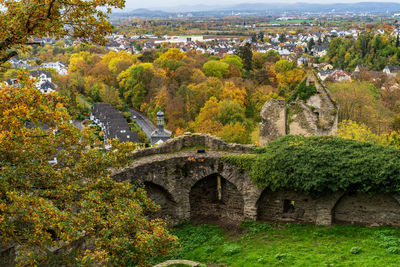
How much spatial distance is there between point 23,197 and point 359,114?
A: 36.4 metres

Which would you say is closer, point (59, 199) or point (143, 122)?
point (59, 199)

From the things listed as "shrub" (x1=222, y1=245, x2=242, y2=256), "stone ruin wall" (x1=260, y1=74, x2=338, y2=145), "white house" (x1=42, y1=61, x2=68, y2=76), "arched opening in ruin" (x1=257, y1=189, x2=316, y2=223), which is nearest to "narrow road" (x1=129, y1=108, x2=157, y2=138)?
"stone ruin wall" (x1=260, y1=74, x2=338, y2=145)

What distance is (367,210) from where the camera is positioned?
1501 cm

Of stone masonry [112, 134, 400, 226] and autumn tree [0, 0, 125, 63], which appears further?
stone masonry [112, 134, 400, 226]

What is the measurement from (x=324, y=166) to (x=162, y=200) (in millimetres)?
6539

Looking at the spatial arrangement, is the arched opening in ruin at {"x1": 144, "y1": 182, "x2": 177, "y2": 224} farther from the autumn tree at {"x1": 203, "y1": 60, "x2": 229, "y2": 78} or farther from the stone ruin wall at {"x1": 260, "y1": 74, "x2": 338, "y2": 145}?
the autumn tree at {"x1": 203, "y1": 60, "x2": 229, "y2": 78}

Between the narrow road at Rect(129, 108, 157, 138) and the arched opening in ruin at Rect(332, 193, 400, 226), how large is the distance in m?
43.3

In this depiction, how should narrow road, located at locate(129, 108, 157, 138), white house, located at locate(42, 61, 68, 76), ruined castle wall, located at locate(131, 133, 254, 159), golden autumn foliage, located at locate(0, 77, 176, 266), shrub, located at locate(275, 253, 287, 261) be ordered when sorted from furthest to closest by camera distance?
white house, located at locate(42, 61, 68, 76) → narrow road, located at locate(129, 108, 157, 138) → ruined castle wall, located at locate(131, 133, 254, 159) → shrub, located at locate(275, 253, 287, 261) → golden autumn foliage, located at locate(0, 77, 176, 266)

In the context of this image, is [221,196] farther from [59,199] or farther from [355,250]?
[59,199]

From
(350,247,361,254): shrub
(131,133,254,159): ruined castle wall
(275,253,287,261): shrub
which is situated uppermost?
(131,133,254,159): ruined castle wall

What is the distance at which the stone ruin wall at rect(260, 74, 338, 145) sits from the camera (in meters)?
21.5

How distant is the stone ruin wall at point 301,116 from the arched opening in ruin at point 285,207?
556 centimetres

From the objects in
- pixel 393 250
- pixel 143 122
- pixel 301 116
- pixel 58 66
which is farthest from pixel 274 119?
pixel 58 66

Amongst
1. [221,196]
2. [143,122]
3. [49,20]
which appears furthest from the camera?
[143,122]
